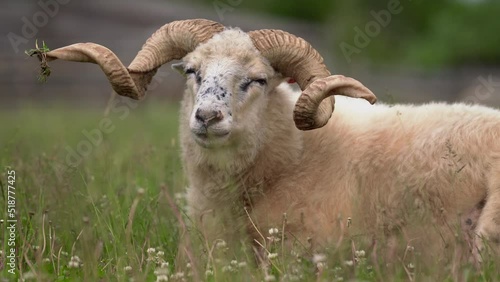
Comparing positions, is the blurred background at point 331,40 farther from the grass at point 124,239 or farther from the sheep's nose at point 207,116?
the sheep's nose at point 207,116

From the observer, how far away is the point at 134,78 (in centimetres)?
705

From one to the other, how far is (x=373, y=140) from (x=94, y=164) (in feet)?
10.8

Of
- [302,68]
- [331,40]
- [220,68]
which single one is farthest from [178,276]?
[331,40]

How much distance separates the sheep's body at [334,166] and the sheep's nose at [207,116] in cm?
14

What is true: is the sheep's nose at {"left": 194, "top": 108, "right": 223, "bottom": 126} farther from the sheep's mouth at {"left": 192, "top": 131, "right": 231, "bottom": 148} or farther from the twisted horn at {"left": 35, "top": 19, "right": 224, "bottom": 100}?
the twisted horn at {"left": 35, "top": 19, "right": 224, "bottom": 100}

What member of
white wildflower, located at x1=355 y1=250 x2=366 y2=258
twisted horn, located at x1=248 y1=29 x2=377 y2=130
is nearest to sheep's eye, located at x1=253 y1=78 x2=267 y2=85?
twisted horn, located at x1=248 y1=29 x2=377 y2=130

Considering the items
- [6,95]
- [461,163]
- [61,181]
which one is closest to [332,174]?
[461,163]

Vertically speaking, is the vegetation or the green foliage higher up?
the vegetation

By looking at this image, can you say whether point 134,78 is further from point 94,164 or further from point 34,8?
point 34,8

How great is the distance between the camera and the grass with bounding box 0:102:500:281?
513 centimetres

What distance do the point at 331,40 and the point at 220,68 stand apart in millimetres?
31656

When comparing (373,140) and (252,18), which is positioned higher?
(252,18)

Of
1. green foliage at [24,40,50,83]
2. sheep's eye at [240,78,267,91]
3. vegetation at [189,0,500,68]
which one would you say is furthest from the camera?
vegetation at [189,0,500,68]

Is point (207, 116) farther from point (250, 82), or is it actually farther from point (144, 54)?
point (144, 54)
